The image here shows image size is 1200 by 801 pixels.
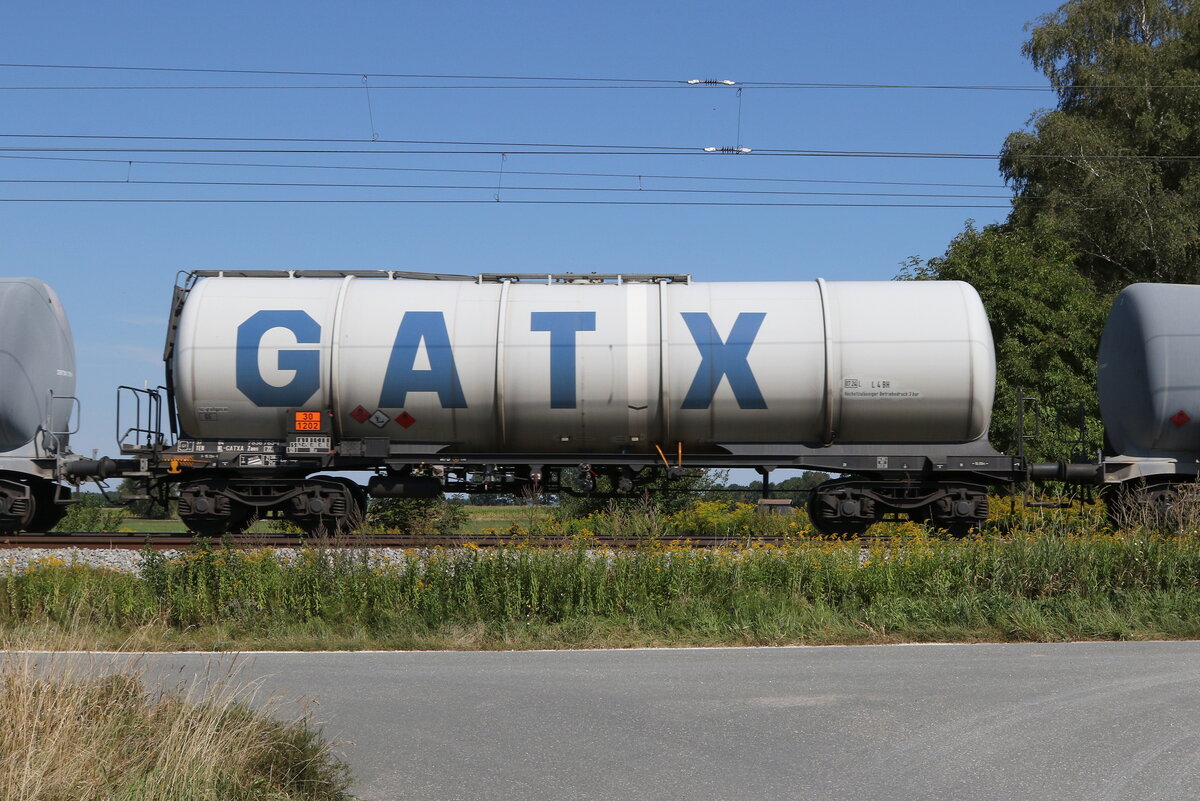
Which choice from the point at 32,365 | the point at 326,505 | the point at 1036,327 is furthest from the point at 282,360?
the point at 1036,327

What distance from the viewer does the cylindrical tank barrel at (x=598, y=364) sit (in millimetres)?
16156

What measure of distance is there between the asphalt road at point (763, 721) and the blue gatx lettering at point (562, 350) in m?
7.22

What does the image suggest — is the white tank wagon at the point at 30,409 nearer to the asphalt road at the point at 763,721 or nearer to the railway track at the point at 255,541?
the railway track at the point at 255,541

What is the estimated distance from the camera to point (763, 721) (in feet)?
22.5

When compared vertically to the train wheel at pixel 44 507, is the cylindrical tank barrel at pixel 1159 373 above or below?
above

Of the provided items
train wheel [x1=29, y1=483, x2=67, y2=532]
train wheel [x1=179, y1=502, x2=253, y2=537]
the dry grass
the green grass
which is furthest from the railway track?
the dry grass

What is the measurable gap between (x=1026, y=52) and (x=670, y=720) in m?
42.1

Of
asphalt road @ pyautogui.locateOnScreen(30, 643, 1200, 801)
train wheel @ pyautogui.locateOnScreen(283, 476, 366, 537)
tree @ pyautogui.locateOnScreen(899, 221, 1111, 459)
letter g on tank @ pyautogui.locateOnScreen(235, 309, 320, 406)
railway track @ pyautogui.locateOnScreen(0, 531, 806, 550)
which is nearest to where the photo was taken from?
asphalt road @ pyautogui.locateOnScreen(30, 643, 1200, 801)

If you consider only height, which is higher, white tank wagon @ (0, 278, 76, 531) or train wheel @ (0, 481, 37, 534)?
white tank wagon @ (0, 278, 76, 531)

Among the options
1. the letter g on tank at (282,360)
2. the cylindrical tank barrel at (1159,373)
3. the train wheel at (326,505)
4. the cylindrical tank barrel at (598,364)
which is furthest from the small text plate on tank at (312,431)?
the cylindrical tank barrel at (1159,373)

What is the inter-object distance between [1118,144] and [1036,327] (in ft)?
44.9

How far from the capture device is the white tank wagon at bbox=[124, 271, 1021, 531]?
53.1 ft

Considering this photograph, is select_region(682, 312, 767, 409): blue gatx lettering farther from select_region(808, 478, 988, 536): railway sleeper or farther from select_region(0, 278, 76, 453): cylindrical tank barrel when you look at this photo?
select_region(0, 278, 76, 453): cylindrical tank barrel

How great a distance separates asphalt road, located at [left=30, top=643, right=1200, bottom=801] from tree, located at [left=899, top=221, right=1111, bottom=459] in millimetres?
20989
